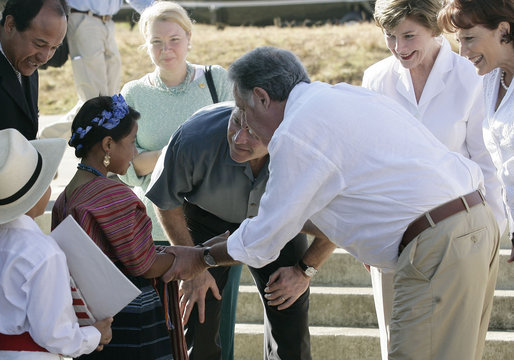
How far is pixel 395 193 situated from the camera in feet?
9.00

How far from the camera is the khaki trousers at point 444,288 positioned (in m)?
2.73

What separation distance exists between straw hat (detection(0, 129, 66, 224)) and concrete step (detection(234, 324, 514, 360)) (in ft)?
7.82

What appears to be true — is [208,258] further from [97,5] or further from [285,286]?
[97,5]

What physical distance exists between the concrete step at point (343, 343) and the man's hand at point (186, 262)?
151 centimetres

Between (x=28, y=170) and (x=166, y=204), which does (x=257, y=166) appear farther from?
(x=28, y=170)

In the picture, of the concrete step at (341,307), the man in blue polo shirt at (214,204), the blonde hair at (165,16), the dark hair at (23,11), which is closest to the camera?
the dark hair at (23,11)

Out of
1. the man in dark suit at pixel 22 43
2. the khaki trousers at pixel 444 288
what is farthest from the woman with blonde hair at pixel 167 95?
the khaki trousers at pixel 444 288

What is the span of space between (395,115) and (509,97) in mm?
738

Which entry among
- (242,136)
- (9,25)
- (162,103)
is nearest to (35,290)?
(242,136)

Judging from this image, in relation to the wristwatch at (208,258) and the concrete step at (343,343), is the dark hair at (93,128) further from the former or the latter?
the concrete step at (343,343)

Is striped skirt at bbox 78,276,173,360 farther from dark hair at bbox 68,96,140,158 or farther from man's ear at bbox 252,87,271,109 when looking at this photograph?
man's ear at bbox 252,87,271,109

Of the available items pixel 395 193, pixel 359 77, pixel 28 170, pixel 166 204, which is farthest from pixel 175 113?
pixel 359 77

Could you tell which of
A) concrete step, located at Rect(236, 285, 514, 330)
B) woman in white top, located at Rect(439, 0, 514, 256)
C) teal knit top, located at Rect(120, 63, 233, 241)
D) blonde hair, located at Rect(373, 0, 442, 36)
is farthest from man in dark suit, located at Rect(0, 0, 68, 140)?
concrete step, located at Rect(236, 285, 514, 330)

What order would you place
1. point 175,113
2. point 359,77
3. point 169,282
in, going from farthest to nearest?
point 359,77 < point 175,113 < point 169,282
